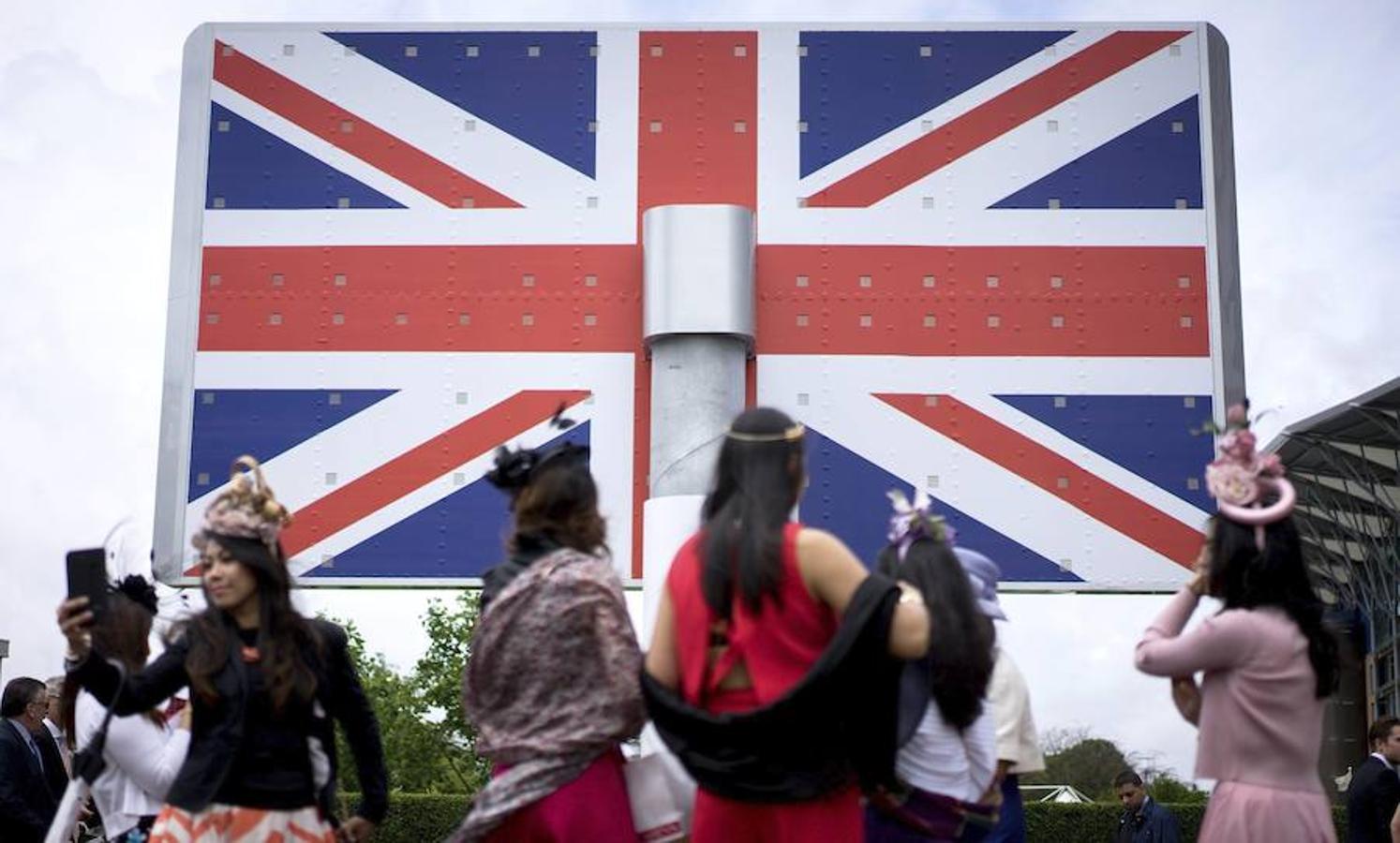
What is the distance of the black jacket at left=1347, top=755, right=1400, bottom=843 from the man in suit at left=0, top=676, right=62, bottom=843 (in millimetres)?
5942

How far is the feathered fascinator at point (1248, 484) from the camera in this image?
13.5 ft

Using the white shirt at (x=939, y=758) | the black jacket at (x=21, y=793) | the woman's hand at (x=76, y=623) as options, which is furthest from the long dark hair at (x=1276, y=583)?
the black jacket at (x=21, y=793)

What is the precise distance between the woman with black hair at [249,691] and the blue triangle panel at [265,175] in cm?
683

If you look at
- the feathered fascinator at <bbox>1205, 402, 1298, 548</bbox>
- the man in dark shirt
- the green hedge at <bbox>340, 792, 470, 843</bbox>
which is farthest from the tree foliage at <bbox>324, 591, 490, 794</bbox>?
the feathered fascinator at <bbox>1205, 402, 1298, 548</bbox>

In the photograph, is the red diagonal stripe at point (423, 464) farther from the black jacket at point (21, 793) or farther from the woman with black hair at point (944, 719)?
the woman with black hair at point (944, 719)

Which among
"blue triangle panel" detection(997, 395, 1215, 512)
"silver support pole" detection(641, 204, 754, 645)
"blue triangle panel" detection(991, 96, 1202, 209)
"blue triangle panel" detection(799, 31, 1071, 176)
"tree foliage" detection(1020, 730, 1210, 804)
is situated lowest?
"tree foliage" detection(1020, 730, 1210, 804)

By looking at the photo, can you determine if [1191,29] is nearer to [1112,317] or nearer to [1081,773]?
[1112,317]

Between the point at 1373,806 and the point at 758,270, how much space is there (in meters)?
4.70

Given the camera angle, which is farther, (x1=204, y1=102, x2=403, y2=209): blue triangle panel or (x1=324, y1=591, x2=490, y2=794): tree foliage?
(x1=324, y1=591, x2=490, y2=794): tree foliage

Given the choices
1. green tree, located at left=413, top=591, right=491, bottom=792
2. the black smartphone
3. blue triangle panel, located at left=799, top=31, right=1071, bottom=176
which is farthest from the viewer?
green tree, located at left=413, top=591, right=491, bottom=792

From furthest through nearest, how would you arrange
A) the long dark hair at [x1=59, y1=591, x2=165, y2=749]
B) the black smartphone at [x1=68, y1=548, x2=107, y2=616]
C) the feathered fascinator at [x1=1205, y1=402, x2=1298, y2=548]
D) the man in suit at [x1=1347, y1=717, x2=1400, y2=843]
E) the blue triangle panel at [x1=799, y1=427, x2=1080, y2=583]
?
1. the blue triangle panel at [x1=799, y1=427, x2=1080, y2=583]
2. the man in suit at [x1=1347, y1=717, x2=1400, y2=843]
3. the long dark hair at [x1=59, y1=591, x2=165, y2=749]
4. the feathered fascinator at [x1=1205, y1=402, x2=1298, y2=548]
5. the black smartphone at [x1=68, y1=548, x2=107, y2=616]

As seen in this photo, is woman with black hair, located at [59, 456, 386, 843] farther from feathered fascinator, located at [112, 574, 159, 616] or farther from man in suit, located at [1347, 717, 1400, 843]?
man in suit, located at [1347, 717, 1400, 843]

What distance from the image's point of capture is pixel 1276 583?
4066 mm

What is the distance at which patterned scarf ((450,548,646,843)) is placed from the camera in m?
3.89
